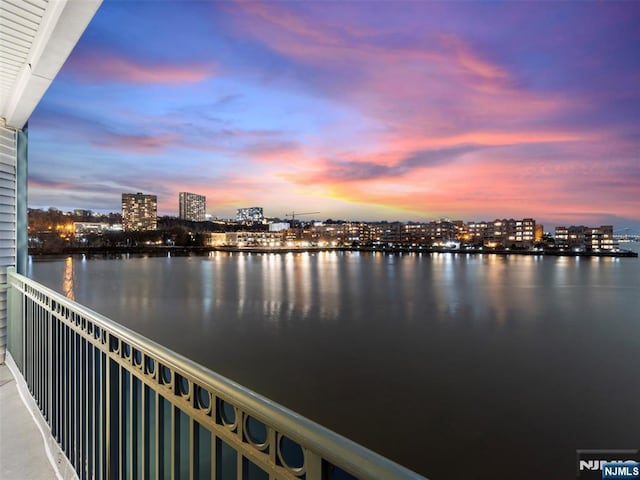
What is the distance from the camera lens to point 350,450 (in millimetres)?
589

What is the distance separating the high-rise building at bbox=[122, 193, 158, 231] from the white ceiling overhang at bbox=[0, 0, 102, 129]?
378 ft

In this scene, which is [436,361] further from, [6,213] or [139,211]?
[139,211]

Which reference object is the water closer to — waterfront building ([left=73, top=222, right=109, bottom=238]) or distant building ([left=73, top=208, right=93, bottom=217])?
waterfront building ([left=73, top=222, right=109, bottom=238])

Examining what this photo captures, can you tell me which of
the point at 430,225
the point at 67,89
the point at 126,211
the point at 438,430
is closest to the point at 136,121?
the point at 67,89

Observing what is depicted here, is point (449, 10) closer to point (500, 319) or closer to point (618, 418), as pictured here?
point (500, 319)

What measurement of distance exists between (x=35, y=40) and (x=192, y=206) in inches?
6408

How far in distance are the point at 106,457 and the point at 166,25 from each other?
72.0 feet

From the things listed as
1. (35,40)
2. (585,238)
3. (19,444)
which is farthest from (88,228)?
(585,238)

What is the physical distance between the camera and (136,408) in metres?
1.37

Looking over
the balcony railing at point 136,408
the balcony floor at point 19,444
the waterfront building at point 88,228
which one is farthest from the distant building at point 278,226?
the balcony railing at point 136,408

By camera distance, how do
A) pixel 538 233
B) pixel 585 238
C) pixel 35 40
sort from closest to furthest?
pixel 35 40 → pixel 585 238 → pixel 538 233

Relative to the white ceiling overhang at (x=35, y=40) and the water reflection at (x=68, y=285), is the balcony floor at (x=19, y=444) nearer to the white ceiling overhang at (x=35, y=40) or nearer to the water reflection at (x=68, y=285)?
the white ceiling overhang at (x=35, y=40)

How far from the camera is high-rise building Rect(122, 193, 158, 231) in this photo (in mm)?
110238

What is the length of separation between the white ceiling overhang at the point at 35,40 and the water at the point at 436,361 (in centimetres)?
808
